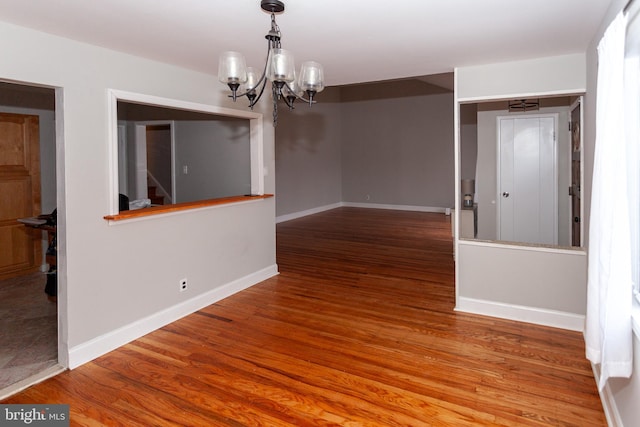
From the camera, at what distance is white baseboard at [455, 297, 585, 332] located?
334 centimetres

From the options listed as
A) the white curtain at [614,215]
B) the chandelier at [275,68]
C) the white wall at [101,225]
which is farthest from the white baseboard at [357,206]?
the white curtain at [614,215]

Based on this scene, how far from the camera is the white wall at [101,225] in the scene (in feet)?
8.76

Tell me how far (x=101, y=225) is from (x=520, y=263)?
326 cm

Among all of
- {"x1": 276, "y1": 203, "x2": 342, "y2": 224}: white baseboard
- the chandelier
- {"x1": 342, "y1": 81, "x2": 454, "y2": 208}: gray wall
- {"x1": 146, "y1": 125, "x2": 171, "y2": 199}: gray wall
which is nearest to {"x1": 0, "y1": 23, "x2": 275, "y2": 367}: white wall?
the chandelier

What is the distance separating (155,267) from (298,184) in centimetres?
631

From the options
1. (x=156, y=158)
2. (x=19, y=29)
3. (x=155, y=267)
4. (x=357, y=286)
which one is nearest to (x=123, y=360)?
(x=155, y=267)

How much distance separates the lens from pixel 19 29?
2426 millimetres

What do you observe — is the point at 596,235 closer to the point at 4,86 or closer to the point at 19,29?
the point at 19,29

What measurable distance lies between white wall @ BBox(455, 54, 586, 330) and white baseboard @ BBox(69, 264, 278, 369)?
215cm

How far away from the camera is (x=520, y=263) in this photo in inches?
139

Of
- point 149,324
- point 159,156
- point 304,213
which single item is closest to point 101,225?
point 149,324

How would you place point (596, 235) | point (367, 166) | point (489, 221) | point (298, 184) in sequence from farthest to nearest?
1. point (367, 166)
2. point (298, 184)
3. point (489, 221)
4. point (596, 235)

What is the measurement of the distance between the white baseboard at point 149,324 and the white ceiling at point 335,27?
2016 mm

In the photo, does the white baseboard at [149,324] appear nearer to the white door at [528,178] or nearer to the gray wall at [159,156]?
the white door at [528,178]
